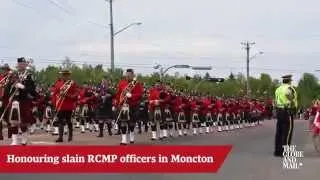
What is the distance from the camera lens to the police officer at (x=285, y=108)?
698 inches

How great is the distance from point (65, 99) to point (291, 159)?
6880 millimetres

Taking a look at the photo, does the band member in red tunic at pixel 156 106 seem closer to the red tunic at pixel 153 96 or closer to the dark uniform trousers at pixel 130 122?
the red tunic at pixel 153 96

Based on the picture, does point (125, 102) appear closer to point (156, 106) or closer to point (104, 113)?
point (156, 106)

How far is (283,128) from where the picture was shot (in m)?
17.9

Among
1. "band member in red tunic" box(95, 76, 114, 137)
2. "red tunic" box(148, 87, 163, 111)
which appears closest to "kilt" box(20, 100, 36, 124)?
"red tunic" box(148, 87, 163, 111)

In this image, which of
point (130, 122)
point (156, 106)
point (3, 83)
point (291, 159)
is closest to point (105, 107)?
point (156, 106)

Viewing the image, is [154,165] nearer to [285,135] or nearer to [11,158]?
[11,158]

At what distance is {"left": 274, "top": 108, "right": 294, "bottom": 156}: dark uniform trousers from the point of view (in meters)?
17.8

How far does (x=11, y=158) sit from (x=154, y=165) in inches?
103

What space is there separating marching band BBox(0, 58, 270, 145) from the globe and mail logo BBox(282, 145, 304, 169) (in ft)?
15.8
